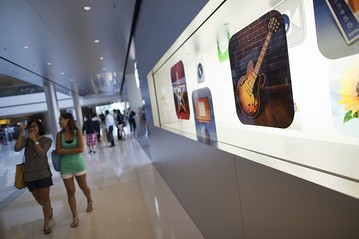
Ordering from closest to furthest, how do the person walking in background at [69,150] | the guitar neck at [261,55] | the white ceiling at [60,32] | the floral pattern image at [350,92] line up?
the floral pattern image at [350,92]
the guitar neck at [261,55]
the person walking in background at [69,150]
the white ceiling at [60,32]

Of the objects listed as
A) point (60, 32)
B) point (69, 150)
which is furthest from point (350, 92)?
point (60, 32)

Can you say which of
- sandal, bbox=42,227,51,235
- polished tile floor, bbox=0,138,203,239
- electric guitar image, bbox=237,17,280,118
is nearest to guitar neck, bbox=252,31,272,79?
electric guitar image, bbox=237,17,280,118

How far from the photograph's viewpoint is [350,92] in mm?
1161

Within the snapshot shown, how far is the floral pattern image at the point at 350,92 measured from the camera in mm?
1116

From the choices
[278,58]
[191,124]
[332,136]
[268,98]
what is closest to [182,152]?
[191,124]

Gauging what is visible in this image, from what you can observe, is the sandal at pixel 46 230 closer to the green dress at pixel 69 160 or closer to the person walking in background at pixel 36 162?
the person walking in background at pixel 36 162

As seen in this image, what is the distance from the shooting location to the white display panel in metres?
1.19

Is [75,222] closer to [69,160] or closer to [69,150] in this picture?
[69,160]

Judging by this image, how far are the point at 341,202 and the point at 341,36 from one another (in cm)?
72

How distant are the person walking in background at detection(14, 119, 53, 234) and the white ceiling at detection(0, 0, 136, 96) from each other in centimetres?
229

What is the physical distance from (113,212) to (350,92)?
12.3 feet

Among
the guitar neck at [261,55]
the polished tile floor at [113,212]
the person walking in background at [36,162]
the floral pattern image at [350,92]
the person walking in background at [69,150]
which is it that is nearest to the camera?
the floral pattern image at [350,92]

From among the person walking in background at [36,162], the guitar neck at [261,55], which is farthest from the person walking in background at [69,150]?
the guitar neck at [261,55]

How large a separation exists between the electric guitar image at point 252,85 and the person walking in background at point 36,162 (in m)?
2.80
